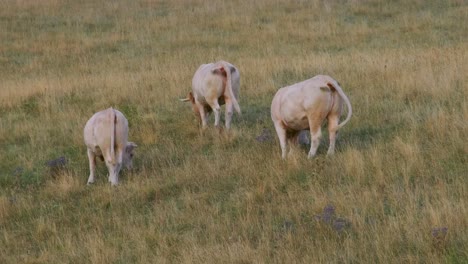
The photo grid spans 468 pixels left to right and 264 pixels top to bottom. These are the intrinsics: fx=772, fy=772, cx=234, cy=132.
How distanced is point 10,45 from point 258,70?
10630mm

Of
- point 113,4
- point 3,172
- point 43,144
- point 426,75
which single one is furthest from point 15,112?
point 113,4

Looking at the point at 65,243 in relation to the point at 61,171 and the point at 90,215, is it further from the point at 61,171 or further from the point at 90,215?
the point at 61,171

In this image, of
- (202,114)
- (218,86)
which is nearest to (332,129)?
(218,86)

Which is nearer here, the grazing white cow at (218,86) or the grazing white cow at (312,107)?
the grazing white cow at (312,107)

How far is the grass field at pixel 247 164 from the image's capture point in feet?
22.9

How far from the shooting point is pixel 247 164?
9.58 metres

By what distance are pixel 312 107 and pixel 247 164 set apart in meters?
1.09

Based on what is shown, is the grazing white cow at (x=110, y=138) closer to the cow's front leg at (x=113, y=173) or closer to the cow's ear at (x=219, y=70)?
the cow's front leg at (x=113, y=173)

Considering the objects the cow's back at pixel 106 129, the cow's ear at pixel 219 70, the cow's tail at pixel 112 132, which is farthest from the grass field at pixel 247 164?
the cow's ear at pixel 219 70

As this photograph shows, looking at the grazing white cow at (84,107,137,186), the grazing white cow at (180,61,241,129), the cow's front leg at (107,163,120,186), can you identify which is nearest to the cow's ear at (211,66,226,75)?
the grazing white cow at (180,61,241,129)

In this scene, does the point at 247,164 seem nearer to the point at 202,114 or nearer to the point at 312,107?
the point at 312,107

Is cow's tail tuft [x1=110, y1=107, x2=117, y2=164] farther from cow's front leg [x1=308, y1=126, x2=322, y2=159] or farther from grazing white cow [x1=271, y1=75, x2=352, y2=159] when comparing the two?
cow's front leg [x1=308, y1=126, x2=322, y2=159]

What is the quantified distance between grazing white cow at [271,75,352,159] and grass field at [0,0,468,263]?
31 cm

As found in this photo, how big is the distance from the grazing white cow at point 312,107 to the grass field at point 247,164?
0.31m
